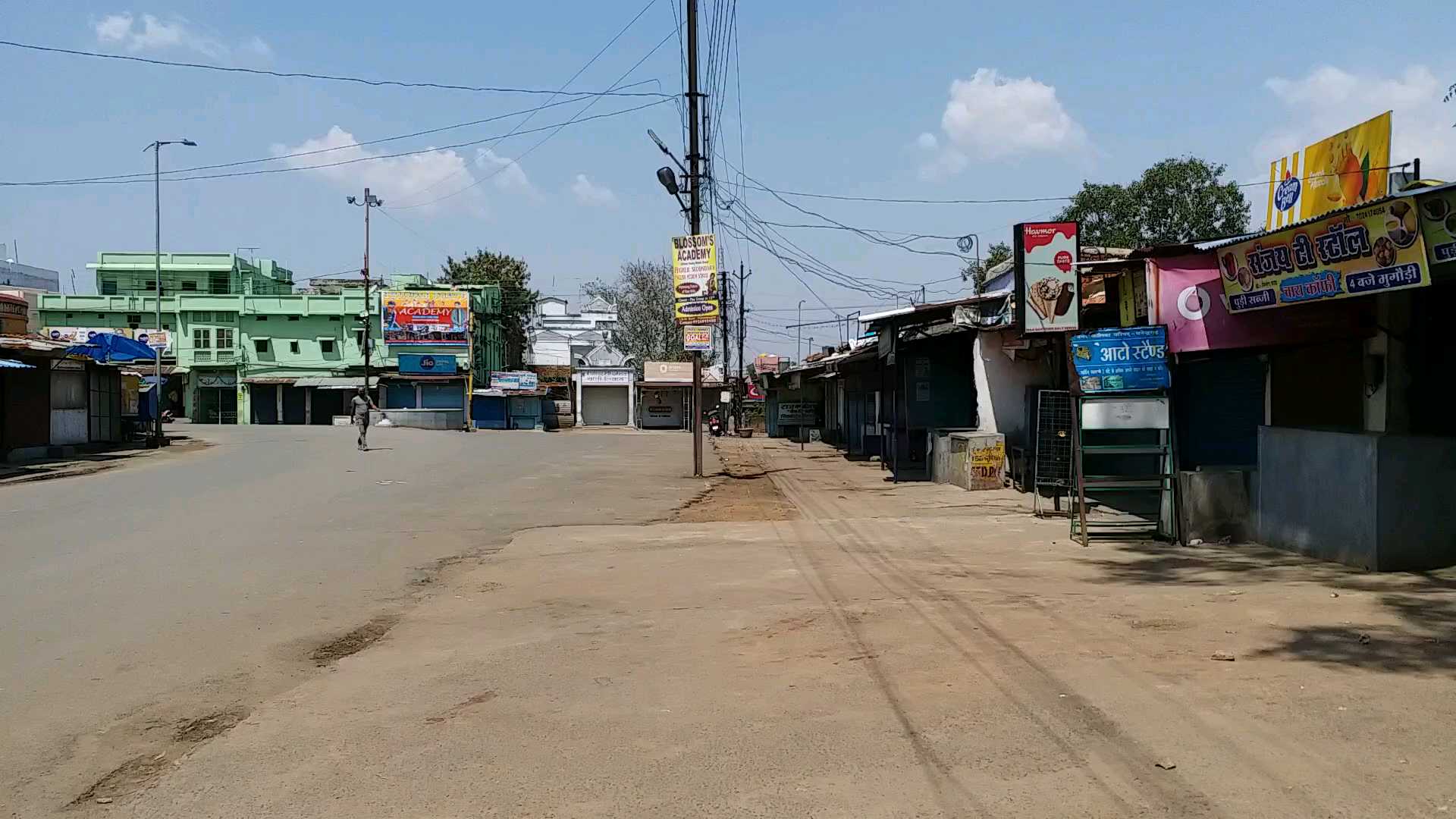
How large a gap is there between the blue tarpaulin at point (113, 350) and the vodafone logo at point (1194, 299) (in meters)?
28.4

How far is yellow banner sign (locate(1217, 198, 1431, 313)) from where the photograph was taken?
8312 millimetres

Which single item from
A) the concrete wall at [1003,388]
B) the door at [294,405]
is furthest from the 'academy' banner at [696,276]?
the door at [294,405]

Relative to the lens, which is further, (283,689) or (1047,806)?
(283,689)

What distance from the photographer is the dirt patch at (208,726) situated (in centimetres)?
554

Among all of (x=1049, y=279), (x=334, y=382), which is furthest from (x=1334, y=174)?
(x=334, y=382)

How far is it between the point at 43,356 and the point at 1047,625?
28.2 metres

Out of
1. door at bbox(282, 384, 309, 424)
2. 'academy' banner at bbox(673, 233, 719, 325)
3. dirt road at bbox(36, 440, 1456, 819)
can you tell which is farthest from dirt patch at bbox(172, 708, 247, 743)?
door at bbox(282, 384, 309, 424)

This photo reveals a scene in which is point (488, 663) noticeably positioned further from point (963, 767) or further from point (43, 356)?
point (43, 356)

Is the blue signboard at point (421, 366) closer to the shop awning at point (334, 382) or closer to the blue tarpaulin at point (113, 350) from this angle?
the shop awning at point (334, 382)

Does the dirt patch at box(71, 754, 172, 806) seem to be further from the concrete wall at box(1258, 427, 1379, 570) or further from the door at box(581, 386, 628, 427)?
the door at box(581, 386, 628, 427)

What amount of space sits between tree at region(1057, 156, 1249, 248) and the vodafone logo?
35333 millimetres

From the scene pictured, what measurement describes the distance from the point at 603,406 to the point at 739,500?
178 ft

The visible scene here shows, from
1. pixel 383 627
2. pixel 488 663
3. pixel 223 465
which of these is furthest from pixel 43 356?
pixel 488 663

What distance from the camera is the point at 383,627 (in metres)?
8.41
